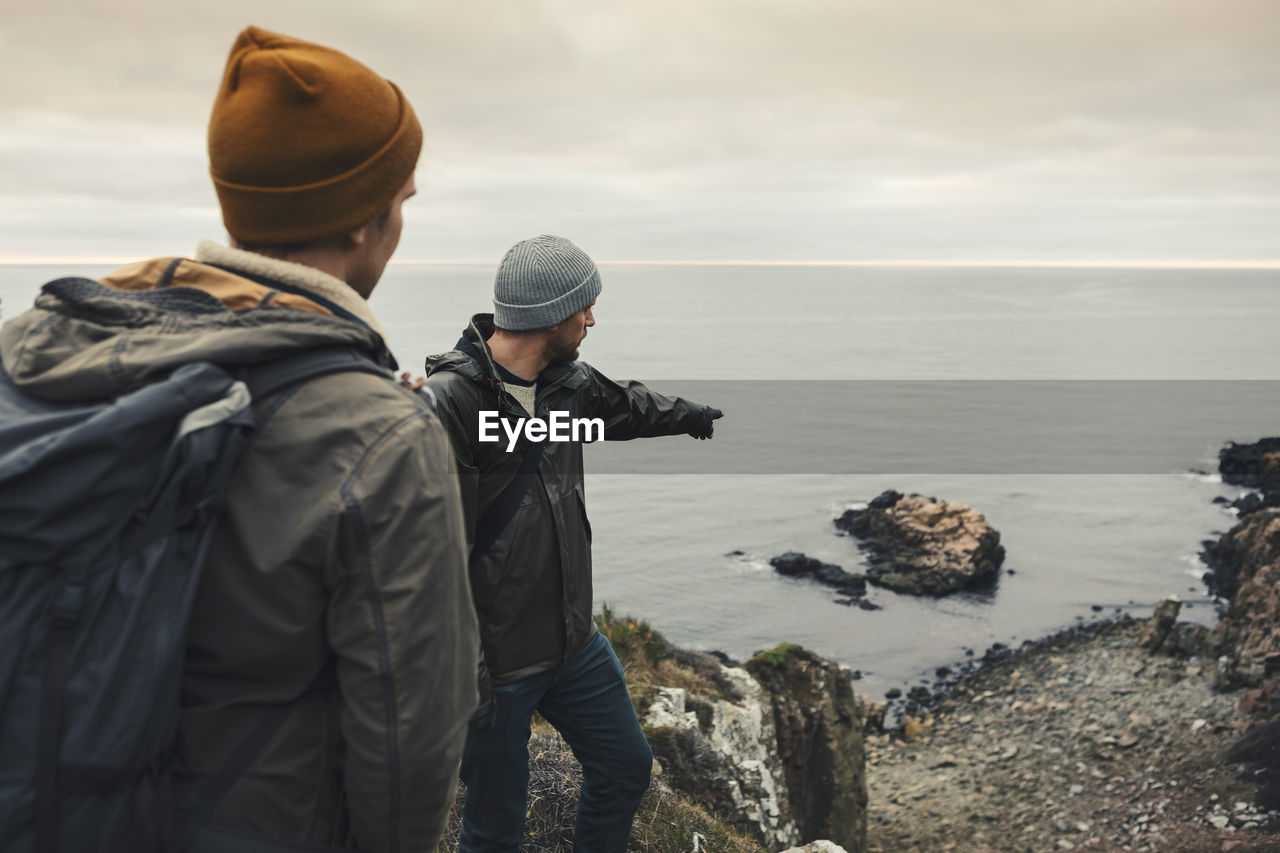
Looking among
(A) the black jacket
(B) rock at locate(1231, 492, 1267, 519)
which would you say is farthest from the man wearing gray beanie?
(B) rock at locate(1231, 492, 1267, 519)

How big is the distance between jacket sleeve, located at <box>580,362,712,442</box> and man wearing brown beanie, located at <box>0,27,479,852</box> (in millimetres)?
2719

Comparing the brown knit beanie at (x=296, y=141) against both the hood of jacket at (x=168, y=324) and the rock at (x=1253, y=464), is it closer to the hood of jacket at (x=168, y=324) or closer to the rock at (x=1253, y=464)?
the hood of jacket at (x=168, y=324)

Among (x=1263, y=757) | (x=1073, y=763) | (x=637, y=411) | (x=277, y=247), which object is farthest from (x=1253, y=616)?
(x=277, y=247)

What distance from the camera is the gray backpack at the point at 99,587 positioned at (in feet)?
5.89

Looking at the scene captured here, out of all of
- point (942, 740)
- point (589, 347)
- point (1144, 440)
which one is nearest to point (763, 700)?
point (942, 740)

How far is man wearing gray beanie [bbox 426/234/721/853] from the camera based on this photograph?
4.24 metres

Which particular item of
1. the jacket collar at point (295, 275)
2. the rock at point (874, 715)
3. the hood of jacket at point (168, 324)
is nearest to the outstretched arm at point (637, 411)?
the jacket collar at point (295, 275)

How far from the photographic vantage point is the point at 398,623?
2.00 metres

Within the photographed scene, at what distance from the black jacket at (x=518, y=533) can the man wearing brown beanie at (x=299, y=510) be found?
1925 millimetres

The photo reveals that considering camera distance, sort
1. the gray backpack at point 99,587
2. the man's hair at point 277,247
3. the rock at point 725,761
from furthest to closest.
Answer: the rock at point 725,761 < the man's hair at point 277,247 < the gray backpack at point 99,587

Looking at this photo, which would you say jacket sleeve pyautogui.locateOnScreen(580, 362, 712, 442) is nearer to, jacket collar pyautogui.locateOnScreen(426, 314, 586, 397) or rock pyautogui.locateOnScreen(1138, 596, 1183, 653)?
jacket collar pyautogui.locateOnScreen(426, 314, 586, 397)

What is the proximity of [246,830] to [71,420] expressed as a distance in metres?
0.94

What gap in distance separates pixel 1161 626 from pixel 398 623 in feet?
90.3

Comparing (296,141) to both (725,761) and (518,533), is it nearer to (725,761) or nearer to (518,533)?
(518,533)
